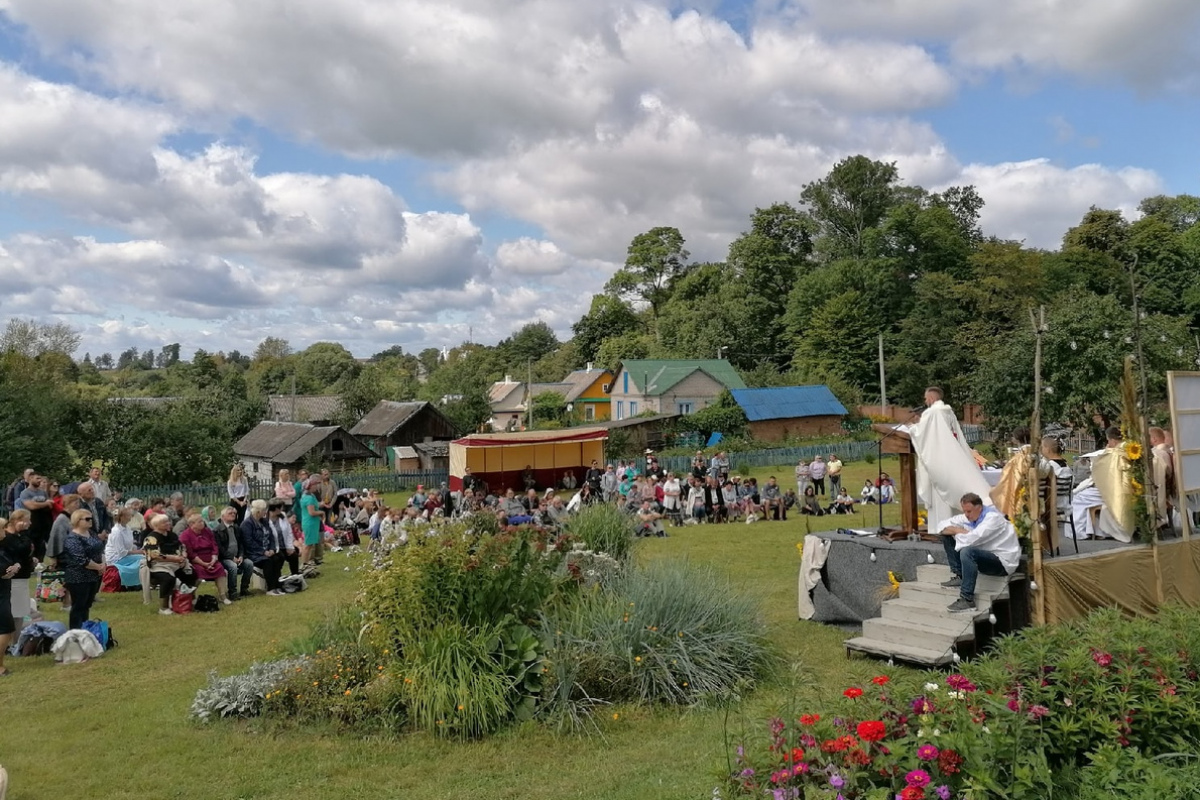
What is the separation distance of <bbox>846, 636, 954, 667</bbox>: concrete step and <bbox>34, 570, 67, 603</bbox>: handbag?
9.85m

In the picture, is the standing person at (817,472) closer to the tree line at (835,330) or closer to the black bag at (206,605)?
the tree line at (835,330)

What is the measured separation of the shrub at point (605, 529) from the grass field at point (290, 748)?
2.75m

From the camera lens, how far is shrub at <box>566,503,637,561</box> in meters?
10.8

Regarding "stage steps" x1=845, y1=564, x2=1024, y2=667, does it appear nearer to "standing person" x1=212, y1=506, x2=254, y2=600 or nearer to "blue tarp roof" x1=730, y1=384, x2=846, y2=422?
"standing person" x1=212, y1=506, x2=254, y2=600

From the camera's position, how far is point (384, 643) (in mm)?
6887

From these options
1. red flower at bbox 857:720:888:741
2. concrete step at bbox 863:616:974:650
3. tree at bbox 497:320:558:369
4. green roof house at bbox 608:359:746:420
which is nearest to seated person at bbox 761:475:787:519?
concrete step at bbox 863:616:974:650

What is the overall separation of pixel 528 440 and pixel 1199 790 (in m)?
22.5

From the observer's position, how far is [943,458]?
8938 mm

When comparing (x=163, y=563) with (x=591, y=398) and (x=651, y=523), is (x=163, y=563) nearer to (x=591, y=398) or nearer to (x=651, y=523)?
(x=651, y=523)

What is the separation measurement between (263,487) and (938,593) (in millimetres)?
22851

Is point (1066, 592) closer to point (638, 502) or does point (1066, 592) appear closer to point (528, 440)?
point (638, 502)

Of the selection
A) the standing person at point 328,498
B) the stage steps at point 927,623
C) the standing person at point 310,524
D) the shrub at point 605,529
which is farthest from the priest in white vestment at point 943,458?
the standing person at point 328,498

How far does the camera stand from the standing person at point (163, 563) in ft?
35.2

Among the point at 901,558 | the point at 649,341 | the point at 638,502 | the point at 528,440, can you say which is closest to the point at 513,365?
the point at 649,341
